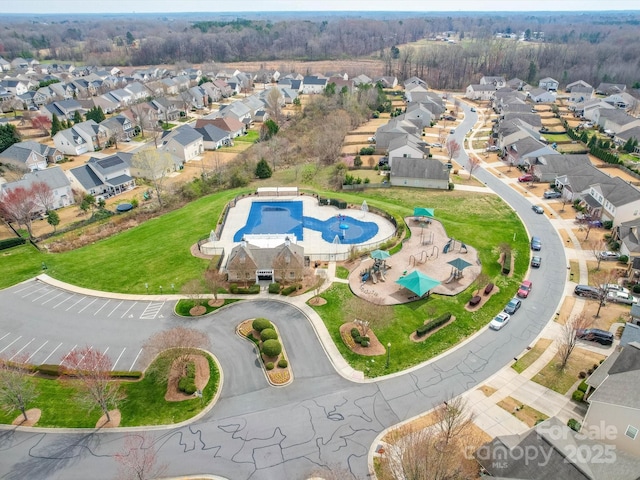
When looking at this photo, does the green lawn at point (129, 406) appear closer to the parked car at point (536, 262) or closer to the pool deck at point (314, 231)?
the pool deck at point (314, 231)

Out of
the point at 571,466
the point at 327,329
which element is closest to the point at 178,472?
the point at 327,329

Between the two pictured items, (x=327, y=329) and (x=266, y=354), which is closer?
(x=266, y=354)

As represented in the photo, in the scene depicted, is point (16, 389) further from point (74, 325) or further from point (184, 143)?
point (184, 143)

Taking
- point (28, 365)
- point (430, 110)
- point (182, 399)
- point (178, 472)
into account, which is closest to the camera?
point (178, 472)

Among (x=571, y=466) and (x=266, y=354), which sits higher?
(x=571, y=466)

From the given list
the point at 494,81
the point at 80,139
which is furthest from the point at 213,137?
the point at 494,81

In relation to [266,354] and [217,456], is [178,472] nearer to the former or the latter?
[217,456]

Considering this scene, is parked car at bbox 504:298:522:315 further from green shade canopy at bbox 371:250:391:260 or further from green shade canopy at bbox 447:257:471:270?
green shade canopy at bbox 371:250:391:260
